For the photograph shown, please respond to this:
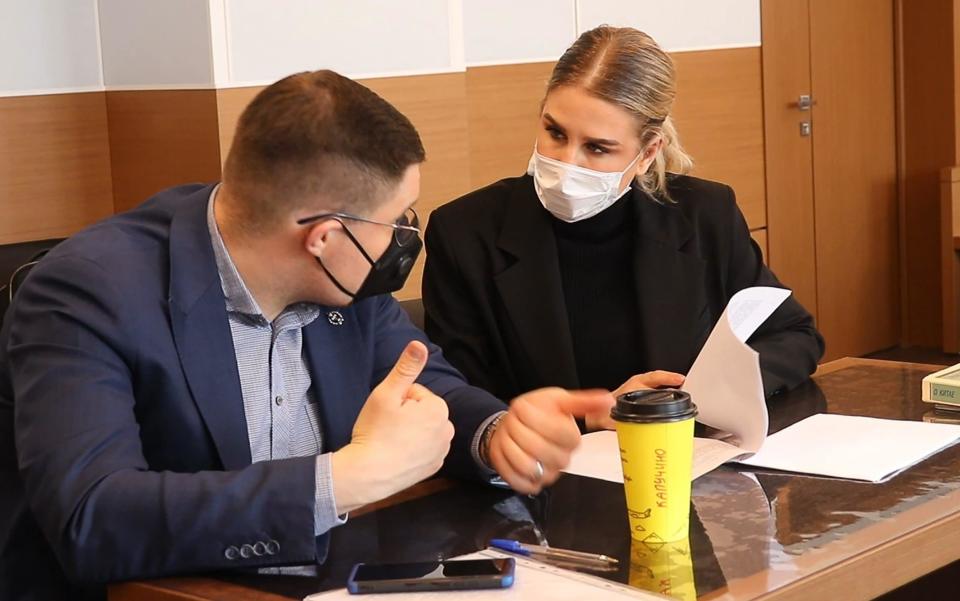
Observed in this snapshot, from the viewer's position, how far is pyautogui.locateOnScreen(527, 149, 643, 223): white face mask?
94.2 inches

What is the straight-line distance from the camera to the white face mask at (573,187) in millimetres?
2393

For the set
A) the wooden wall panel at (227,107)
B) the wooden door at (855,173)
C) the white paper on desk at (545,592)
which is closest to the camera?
the white paper on desk at (545,592)

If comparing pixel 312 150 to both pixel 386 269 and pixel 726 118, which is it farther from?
pixel 726 118

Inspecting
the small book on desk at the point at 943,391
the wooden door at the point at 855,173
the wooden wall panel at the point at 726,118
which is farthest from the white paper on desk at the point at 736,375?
the wooden door at the point at 855,173

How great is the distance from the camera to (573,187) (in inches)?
94.3

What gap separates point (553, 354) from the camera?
7.89ft

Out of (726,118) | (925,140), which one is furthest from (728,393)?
(925,140)

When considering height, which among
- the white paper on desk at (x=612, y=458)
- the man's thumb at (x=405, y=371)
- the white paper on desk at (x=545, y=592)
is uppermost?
the man's thumb at (x=405, y=371)

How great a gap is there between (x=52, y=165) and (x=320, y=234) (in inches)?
82.3

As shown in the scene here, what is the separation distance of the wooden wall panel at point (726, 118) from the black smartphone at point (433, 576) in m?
3.52

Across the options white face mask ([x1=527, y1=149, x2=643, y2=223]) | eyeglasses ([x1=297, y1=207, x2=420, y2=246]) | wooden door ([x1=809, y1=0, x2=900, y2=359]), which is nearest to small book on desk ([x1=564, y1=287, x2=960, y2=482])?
eyeglasses ([x1=297, y1=207, x2=420, y2=246])

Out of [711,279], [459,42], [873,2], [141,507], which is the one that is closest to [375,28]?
[459,42]

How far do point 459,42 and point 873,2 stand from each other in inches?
106

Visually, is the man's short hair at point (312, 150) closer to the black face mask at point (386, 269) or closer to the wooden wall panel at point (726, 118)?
the black face mask at point (386, 269)
